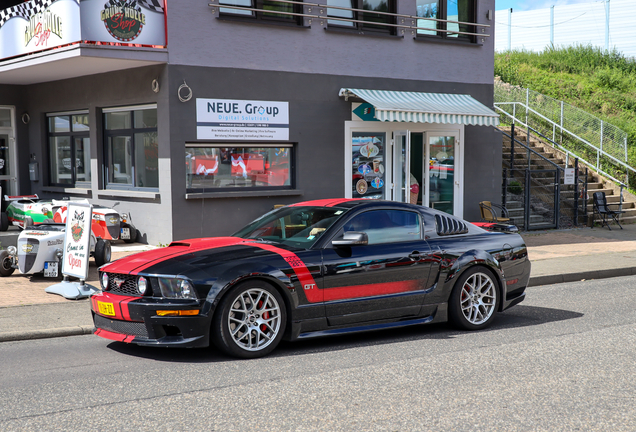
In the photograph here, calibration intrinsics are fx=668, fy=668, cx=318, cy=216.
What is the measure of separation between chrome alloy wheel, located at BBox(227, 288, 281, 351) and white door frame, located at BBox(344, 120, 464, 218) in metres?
8.79

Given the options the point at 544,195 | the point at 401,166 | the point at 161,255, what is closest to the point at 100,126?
the point at 401,166

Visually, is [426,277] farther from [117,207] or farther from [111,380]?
[117,207]

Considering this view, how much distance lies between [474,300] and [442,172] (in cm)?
920

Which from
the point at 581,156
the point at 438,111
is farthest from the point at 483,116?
the point at 581,156

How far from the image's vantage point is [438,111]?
14.1 metres

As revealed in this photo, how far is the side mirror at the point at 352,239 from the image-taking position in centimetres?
639

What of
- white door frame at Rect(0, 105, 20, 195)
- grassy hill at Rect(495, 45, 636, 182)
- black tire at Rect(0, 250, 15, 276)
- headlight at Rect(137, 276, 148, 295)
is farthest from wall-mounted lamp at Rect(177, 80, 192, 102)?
grassy hill at Rect(495, 45, 636, 182)

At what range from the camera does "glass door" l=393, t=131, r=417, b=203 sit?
50.7 feet

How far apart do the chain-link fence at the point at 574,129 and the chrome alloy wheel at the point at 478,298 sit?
1440 cm

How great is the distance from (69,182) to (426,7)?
31.1ft

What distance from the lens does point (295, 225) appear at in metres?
7.02

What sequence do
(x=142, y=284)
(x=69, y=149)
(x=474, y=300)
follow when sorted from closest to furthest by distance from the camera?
(x=142, y=284) < (x=474, y=300) < (x=69, y=149)

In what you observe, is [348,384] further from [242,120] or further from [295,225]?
[242,120]

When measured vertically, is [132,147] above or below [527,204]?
above
